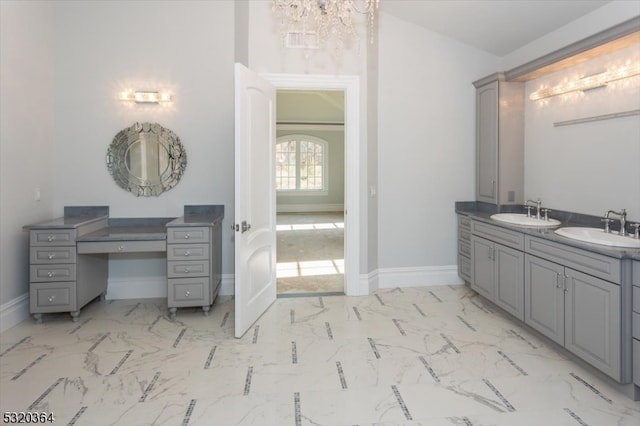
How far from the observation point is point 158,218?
423cm

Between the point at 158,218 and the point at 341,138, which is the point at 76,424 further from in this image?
the point at 341,138

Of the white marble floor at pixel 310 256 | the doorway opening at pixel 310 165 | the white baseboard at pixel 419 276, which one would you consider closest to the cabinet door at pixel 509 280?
the white baseboard at pixel 419 276

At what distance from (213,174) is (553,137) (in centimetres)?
331

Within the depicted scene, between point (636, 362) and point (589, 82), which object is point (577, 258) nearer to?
point (636, 362)

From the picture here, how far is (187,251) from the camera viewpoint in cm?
363

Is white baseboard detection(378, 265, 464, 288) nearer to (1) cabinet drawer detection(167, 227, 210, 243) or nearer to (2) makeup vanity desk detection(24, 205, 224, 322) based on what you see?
(2) makeup vanity desk detection(24, 205, 224, 322)

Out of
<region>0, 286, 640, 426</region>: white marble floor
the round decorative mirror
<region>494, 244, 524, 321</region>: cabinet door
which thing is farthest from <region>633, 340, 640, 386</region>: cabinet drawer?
the round decorative mirror

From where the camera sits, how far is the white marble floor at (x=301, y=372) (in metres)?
2.20

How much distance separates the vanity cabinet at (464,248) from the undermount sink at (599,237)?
1321 millimetres

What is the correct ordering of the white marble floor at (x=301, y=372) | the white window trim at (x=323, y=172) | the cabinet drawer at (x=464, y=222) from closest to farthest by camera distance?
the white marble floor at (x=301, y=372) < the cabinet drawer at (x=464, y=222) < the white window trim at (x=323, y=172)

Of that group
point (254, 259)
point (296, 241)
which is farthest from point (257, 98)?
point (296, 241)

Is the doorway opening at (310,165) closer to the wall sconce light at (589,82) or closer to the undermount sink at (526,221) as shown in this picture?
the undermount sink at (526,221)

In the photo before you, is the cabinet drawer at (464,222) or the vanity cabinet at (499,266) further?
the cabinet drawer at (464,222)

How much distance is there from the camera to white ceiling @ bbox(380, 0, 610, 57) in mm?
3342
